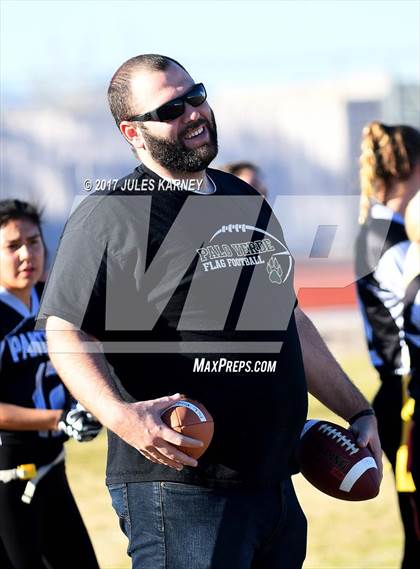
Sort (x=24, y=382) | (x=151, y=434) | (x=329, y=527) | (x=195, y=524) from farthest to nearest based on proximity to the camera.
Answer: (x=329, y=527) → (x=24, y=382) → (x=195, y=524) → (x=151, y=434)

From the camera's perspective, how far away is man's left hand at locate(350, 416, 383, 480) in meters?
3.44

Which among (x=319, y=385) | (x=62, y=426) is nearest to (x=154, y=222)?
(x=319, y=385)

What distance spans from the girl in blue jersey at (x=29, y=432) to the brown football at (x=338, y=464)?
3.90ft

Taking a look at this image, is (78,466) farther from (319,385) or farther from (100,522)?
(319,385)

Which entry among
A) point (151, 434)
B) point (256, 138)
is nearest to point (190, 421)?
point (151, 434)

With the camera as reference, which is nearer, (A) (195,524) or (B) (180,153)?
(A) (195,524)

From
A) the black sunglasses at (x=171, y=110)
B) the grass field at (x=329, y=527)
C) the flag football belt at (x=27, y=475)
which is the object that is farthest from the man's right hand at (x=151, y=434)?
the grass field at (x=329, y=527)

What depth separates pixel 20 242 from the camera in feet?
15.5

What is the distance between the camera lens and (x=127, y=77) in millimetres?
3301

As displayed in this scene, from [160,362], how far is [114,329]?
160 millimetres

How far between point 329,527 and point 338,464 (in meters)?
3.13

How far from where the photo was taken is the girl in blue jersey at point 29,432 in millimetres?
4465

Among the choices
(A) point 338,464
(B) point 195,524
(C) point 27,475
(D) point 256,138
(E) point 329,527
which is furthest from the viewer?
(D) point 256,138

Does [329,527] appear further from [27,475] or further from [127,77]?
[127,77]
